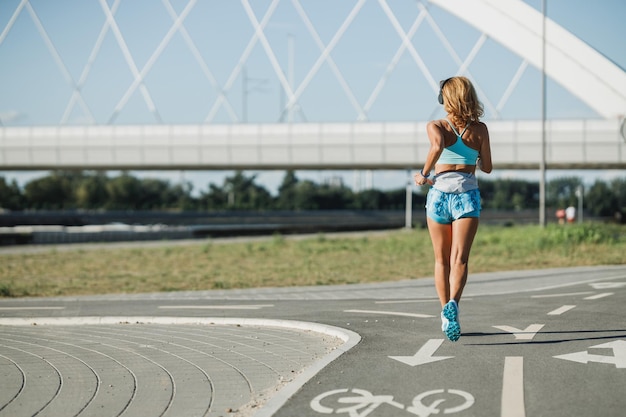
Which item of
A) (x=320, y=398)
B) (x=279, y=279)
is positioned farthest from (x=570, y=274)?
(x=320, y=398)

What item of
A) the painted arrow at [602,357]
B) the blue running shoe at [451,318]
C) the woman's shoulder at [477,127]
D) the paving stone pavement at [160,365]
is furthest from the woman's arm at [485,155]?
the paving stone pavement at [160,365]

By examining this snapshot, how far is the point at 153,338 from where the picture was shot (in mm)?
7504

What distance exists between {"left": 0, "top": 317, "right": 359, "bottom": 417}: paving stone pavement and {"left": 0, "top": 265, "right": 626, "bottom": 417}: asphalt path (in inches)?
0.7

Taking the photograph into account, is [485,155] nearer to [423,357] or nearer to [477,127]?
[477,127]

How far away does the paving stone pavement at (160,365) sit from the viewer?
4801 millimetres

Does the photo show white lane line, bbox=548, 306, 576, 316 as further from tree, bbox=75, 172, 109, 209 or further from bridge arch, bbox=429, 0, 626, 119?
tree, bbox=75, 172, 109, 209

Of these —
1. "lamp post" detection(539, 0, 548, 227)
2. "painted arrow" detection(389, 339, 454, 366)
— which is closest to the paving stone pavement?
"painted arrow" detection(389, 339, 454, 366)

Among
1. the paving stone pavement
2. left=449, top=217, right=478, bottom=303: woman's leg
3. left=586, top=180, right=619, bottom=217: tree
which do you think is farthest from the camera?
left=586, top=180, right=619, bottom=217: tree

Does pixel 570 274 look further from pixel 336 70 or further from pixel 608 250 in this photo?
pixel 336 70

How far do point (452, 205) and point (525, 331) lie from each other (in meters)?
1.53

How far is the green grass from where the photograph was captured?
53.1 feet

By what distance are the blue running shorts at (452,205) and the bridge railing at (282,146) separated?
36284mm

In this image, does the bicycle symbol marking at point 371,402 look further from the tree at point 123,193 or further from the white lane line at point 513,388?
the tree at point 123,193

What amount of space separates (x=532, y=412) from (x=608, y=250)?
19102 millimetres
